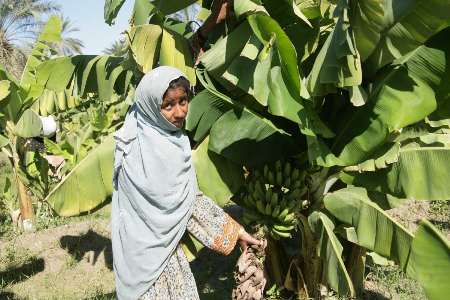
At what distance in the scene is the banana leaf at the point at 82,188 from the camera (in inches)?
126

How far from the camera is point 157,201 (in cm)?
210

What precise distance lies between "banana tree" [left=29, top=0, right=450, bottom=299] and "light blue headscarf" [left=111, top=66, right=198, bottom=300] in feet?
1.98

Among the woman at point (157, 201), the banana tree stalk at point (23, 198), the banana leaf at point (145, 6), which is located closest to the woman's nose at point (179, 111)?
the woman at point (157, 201)

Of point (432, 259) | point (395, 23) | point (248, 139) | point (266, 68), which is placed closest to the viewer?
point (432, 259)

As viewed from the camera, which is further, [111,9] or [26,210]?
[26,210]

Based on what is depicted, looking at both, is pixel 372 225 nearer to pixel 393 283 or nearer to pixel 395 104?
pixel 395 104

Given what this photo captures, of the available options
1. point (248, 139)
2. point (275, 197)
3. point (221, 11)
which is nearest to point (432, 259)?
point (248, 139)

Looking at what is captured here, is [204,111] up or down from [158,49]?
down

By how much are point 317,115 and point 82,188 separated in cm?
163

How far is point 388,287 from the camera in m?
4.30

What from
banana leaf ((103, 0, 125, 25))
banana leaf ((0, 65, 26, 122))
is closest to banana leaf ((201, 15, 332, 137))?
banana leaf ((103, 0, 125, 25))

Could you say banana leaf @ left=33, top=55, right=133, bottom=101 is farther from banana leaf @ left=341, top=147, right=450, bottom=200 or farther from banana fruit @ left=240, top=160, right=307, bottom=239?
banana leaf @ left=341, top=147, right=450, bottom=200

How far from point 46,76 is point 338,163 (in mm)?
2513

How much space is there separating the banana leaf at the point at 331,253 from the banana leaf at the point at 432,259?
128 centimetres
